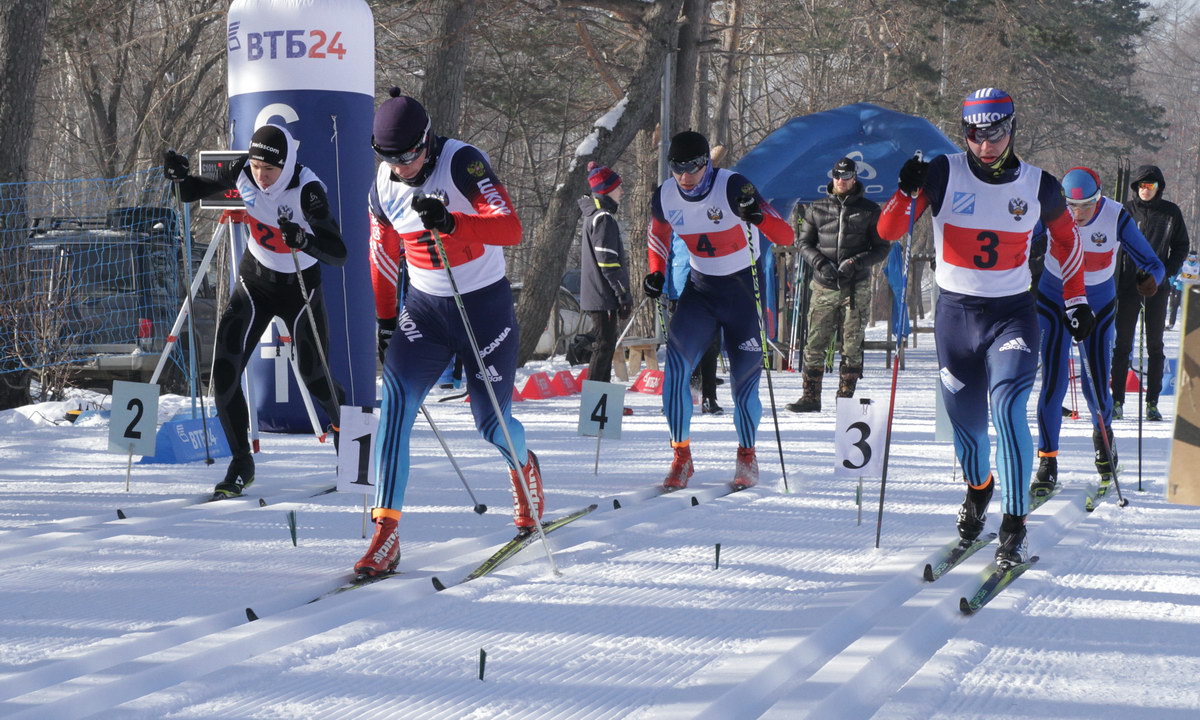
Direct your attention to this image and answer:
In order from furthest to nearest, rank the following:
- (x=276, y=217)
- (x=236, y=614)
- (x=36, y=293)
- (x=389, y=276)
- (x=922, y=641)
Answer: (x=36, y=293) → (x=276, y=217) → (x=389, y=276) → (x=236, y=614) → (x=922, y=641)

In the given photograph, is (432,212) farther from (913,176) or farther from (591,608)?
(913,176)

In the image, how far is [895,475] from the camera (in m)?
7.89

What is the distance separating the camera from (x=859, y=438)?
5883 mm

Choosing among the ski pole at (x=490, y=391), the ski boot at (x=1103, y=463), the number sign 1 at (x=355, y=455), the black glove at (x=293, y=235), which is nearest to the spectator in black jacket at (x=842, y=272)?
the ski boot at (x=1103, y=463)

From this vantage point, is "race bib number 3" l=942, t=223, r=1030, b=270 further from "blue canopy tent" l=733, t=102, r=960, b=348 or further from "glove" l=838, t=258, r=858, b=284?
"blue canopy tent" l=733, t=102, r=960, b=348

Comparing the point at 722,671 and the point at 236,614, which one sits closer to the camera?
the point at 722,671

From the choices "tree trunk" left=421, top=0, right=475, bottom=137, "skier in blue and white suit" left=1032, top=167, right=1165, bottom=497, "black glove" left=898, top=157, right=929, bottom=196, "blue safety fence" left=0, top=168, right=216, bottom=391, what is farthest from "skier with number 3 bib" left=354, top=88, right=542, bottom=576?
"tree trunk" left=421, top=0, right=475, bottom=137

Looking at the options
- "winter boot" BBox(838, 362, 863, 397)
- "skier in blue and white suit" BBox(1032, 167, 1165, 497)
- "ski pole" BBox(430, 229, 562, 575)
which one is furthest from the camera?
"winter boot" BBox(838, 362, 863, 397)

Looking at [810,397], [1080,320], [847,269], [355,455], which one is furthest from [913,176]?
[810,397]

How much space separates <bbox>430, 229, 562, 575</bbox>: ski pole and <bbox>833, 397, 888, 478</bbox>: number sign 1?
4.73ft

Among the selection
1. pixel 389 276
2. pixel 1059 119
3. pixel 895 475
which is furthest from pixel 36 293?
pixel 1059 119

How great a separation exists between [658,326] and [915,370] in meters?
3.66

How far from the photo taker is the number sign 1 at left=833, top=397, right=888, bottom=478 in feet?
19.2

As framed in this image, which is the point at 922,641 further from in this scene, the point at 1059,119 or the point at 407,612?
the point at 1059,119
